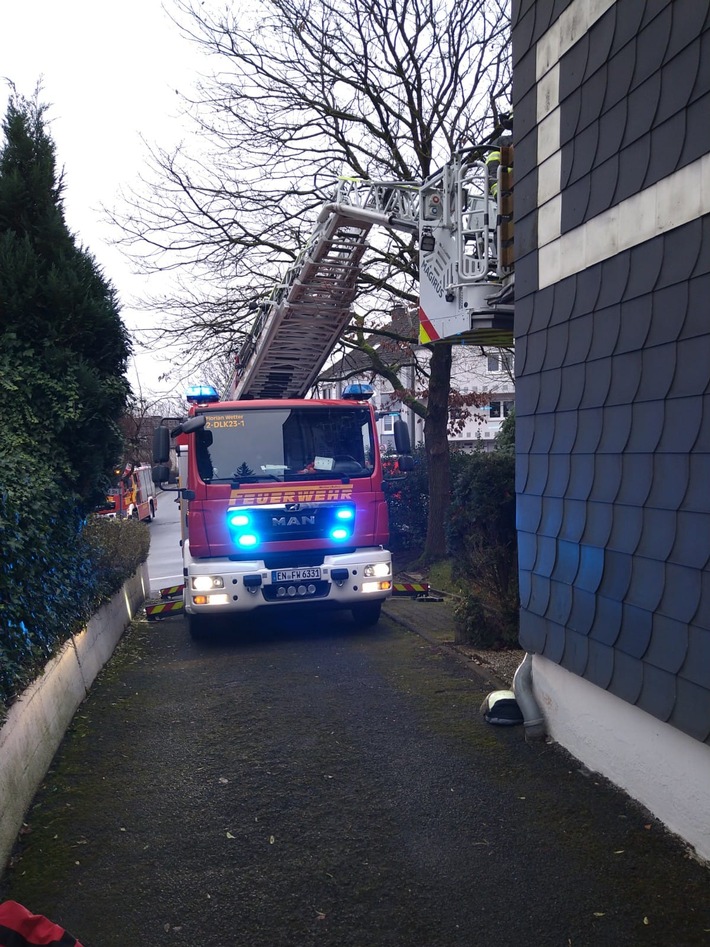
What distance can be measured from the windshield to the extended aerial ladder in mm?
1570

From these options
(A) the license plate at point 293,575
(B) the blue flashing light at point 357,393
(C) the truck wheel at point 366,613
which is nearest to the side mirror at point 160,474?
(A) the license plate at point 293,575

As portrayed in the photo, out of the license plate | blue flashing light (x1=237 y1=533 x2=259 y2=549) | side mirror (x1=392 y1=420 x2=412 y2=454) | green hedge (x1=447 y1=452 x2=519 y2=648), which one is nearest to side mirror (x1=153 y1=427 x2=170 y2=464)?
blue flashing light (x1=237 y1=533 x2=259 y2=549)

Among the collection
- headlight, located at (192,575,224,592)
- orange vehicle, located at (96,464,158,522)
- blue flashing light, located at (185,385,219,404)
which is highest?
blue flashing light, located at (185,385,219,404)

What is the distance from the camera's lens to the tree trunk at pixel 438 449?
13.1 meters

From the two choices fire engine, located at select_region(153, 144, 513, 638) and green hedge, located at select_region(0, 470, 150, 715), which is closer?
green hedge, located at select_region(0, 470, 150, 715)

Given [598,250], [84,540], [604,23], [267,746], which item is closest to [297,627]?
[84,540]

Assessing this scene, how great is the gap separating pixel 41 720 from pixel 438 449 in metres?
9.45

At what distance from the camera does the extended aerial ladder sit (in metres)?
6.23

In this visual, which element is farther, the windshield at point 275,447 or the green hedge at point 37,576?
the windshield at point 275,447

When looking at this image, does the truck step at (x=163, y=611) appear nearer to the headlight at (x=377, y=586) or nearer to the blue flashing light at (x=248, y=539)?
the blue flashing light at (x=248, y=539)

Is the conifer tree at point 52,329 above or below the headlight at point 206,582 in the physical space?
above

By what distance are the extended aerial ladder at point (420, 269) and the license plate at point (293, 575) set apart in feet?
9.02

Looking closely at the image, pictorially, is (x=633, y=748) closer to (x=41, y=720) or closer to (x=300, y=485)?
(x=41, y=720)

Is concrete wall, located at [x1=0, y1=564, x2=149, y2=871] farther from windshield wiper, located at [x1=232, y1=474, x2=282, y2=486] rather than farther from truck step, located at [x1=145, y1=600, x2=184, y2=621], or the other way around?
truck step, located at [x1=145, y1=600, x2=184, y2=621]
